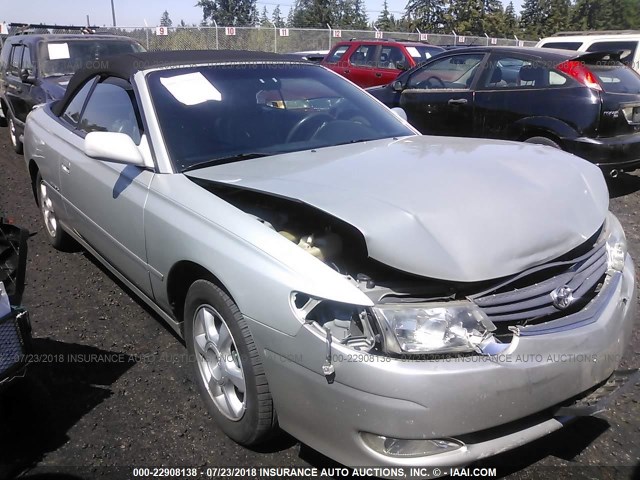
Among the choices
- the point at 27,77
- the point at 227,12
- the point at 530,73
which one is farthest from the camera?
the point at 227,12

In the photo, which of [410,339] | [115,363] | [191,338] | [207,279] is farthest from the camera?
[115,363]

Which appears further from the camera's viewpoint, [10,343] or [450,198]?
[10,343]

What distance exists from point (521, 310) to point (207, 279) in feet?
4.29

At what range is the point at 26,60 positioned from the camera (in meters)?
8.16

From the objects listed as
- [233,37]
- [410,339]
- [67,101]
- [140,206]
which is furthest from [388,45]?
[233,37]

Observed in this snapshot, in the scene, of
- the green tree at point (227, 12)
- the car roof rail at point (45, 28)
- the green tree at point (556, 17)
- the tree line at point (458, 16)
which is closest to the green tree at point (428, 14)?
the tree line at point (458, 16)

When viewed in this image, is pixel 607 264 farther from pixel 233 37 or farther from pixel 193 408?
pixel 233 37

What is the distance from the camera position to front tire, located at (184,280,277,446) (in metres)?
2.20

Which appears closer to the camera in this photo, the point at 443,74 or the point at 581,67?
the point at 581,67

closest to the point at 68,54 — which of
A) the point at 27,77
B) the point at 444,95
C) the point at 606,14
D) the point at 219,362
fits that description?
the point at 27,77

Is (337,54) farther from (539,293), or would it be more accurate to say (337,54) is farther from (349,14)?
(349,14)

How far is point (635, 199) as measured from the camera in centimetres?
625

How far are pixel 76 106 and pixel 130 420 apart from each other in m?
2.59

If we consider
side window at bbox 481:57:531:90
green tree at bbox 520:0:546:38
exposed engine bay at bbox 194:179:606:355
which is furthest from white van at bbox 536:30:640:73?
green tree at bbox 520:0:546:38
